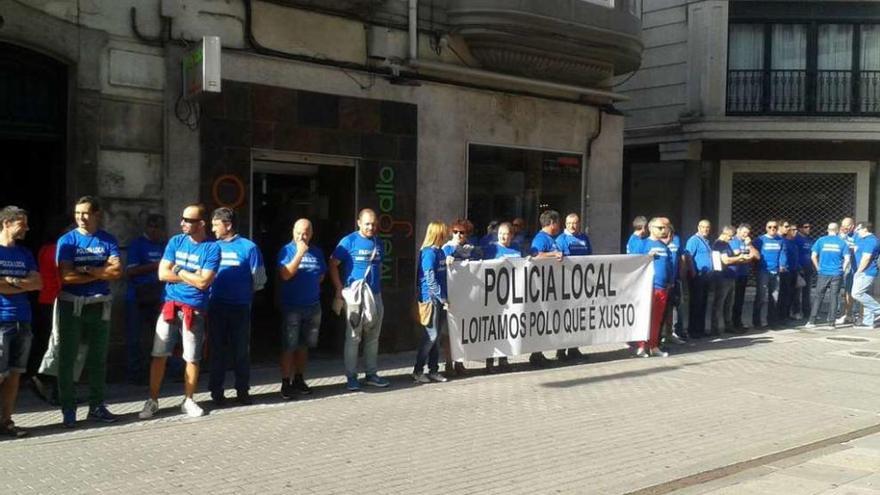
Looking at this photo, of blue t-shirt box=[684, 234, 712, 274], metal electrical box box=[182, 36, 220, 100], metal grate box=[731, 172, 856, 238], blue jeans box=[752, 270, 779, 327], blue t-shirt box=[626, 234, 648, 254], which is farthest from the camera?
metal grate box=[731, 172, 856, 238]

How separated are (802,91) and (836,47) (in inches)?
55.8

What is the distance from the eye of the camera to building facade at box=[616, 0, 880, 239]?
20703mm

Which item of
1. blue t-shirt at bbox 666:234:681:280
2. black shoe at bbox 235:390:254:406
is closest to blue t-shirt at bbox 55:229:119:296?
black shoe at bbox 235:390:254:406

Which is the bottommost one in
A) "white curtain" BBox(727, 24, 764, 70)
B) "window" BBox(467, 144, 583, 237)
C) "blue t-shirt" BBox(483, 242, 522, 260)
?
"blue t-shirt" BBox(483, 242, 522, 260)

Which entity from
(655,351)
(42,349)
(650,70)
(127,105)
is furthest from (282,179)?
(650,70)

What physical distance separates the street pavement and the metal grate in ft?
37.0

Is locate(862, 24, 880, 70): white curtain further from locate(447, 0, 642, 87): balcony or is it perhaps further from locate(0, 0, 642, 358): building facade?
locate(447, 0, 642, 87): balcony

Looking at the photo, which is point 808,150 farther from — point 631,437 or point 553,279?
point 631,437

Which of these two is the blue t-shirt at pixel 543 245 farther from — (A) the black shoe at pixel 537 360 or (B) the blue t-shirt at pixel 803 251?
(B) the blue t-shirt at pixel 803 251

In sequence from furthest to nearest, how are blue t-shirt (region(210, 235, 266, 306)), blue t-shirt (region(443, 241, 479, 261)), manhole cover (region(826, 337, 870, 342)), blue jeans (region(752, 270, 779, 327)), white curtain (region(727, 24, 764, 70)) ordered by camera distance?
white curtain (region(727, 24, 764, 70))
blue jeans (region(752, 270, 779, 327))
manhole cover (region(826, 337, 870, 342))
blue t-shirt (region(443, 241, 479, 261))
blue t-shirt (region(210, 235, 266, 306))

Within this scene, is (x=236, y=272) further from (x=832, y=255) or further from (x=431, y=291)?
(x=832, y=255)

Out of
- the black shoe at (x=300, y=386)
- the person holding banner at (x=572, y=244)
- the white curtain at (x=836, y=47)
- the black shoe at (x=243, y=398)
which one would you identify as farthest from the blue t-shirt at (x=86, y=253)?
the white curtain at (x=836, y=47)

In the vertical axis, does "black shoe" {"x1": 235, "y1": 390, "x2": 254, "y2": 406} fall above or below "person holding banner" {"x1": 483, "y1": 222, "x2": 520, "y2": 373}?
below

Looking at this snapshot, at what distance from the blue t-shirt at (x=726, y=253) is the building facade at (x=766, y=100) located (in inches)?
277
